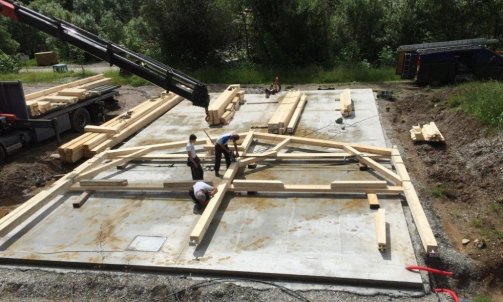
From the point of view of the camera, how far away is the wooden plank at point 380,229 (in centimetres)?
704

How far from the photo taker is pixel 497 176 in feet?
31.3

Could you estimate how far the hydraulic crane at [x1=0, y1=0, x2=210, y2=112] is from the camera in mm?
10039

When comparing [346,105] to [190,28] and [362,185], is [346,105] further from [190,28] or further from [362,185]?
[190,28]

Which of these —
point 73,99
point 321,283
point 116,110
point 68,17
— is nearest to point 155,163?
point 73,99

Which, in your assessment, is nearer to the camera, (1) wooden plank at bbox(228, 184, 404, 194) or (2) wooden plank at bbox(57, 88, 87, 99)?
(1) wooden plank at bbox(228, 184, 404, 194)

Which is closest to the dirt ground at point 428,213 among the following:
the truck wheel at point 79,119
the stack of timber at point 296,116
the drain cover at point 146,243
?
the truck wheel at point 79,119

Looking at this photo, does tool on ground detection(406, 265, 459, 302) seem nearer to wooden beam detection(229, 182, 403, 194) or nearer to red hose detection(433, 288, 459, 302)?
red hose detection(433, 288, 459, 302)

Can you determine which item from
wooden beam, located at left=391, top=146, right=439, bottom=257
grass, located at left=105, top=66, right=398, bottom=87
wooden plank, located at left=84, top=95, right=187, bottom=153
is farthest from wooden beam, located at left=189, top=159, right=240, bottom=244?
grass, located at left=105, top=66, right=398, bottom=87

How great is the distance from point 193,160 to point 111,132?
4899 millimetres

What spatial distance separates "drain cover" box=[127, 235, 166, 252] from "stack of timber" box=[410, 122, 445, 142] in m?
8.35

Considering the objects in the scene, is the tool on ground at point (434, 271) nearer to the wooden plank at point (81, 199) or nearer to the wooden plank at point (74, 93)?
the wooden plank at point (81, 199)

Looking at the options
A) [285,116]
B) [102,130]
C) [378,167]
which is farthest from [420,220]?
[102,130]

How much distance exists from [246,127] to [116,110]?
7266mm

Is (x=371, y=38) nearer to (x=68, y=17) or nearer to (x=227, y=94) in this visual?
(x=227, y=94)
